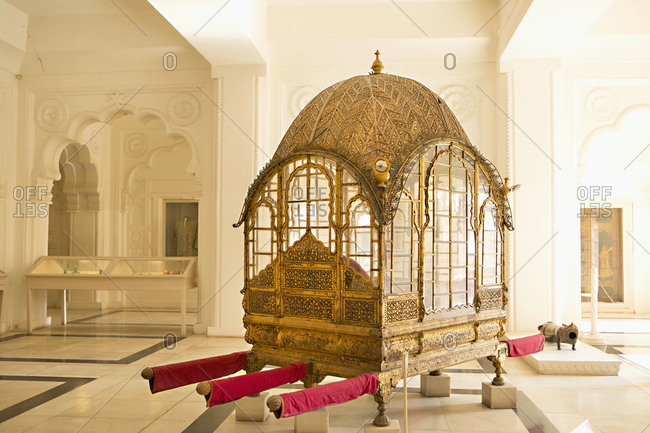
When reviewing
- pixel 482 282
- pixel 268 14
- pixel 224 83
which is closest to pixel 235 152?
pixel 224 83

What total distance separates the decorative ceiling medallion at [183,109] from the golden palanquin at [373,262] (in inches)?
178

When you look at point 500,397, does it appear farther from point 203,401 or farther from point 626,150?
point 626,150

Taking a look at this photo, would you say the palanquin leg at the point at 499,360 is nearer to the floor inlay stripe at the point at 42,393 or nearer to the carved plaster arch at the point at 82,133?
the floor inlay stripe at the point at 42,393

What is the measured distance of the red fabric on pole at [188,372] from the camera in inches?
148

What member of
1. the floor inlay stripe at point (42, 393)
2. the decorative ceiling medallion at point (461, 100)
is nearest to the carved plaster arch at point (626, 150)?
the decorative ceiling medallion at point (461, 100)

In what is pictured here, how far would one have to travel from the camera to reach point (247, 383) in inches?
143

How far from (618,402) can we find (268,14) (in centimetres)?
666

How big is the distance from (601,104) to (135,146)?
29.4 ft

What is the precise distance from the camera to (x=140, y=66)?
8.97 m

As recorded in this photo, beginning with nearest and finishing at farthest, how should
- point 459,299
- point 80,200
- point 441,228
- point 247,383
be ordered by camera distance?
point 247,383, point 459,299, point 441,228, point 80,200

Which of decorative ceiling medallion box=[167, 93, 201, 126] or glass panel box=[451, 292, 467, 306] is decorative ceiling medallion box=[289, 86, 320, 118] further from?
glass panel box=[451, 292, 467, 306]

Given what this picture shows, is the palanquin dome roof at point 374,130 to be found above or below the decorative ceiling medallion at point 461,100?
below

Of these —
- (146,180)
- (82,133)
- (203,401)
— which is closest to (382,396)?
(203,401)

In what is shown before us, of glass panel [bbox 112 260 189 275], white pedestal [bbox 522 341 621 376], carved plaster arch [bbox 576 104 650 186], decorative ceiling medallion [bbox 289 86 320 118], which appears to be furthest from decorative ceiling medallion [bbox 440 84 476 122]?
glass panel [bbox 112 260 189 275]
